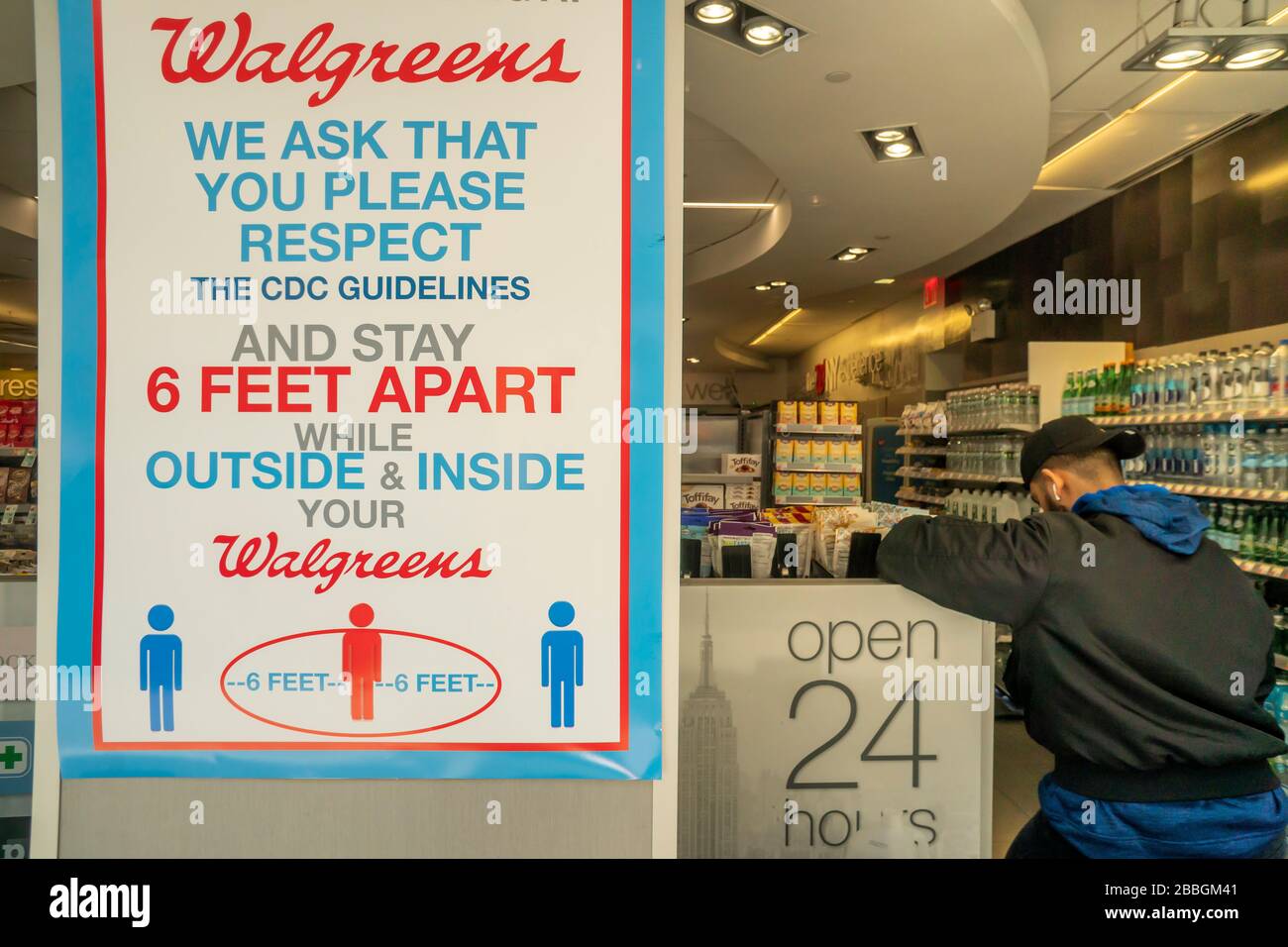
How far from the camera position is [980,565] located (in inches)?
85.6

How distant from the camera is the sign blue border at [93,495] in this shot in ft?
5.86

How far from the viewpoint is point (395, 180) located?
1812 mm

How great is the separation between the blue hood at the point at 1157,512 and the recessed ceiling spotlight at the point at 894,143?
330 cm

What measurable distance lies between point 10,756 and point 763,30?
3.52 meters

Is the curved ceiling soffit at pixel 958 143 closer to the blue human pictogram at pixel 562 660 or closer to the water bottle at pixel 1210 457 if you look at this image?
the water bottle at pixel 1210 457

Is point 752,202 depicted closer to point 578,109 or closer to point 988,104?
point 988,104

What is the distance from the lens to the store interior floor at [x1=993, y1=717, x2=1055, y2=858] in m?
3.81

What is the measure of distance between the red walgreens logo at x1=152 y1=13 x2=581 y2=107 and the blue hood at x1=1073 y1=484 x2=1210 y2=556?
1529 millimetres

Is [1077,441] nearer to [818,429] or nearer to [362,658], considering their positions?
[362,658]

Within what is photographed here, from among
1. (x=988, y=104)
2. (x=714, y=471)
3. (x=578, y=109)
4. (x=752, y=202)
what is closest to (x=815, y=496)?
(x=714, y=471)

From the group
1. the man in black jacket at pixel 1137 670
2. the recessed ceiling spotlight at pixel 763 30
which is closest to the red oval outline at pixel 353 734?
the man in black jacket at pixel 1137 670

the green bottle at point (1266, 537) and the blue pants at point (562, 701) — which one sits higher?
the green bottle at point (1266, 537)

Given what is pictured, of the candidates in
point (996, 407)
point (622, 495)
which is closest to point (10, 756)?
point (622, 495)
